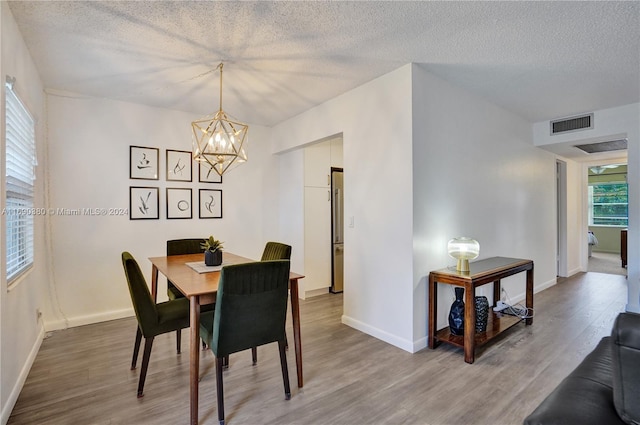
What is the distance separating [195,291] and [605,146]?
19.5 feet

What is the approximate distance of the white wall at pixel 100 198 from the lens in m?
3.34

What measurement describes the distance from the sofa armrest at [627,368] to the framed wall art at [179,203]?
13.3ft

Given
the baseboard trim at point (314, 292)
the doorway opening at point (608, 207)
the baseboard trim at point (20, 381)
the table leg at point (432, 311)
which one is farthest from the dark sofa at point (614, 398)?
the doorway opening at point (608, 207)

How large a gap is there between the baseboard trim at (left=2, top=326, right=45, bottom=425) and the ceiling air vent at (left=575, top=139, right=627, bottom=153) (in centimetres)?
650

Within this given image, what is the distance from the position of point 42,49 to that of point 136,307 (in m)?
2.16

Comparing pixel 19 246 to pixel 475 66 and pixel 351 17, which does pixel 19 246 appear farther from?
pixel 475 66

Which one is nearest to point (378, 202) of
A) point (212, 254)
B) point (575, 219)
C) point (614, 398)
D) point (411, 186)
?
point (411, 186)

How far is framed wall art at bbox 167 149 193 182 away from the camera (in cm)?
395

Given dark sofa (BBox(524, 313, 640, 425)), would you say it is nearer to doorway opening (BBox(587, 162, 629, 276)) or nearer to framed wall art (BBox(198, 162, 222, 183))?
framed wall art (BBox(198, 162, 222, 183))

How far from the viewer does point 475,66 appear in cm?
281

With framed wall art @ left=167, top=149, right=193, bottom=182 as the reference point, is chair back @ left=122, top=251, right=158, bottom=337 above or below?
below

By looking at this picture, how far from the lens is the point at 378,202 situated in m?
3.07

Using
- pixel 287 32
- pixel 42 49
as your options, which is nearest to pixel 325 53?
pixel 287 32

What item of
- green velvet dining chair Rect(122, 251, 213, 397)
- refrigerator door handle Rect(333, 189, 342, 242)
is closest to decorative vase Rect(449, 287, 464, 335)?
green velvet dining chair Rect(122, 251, 213, 397)
